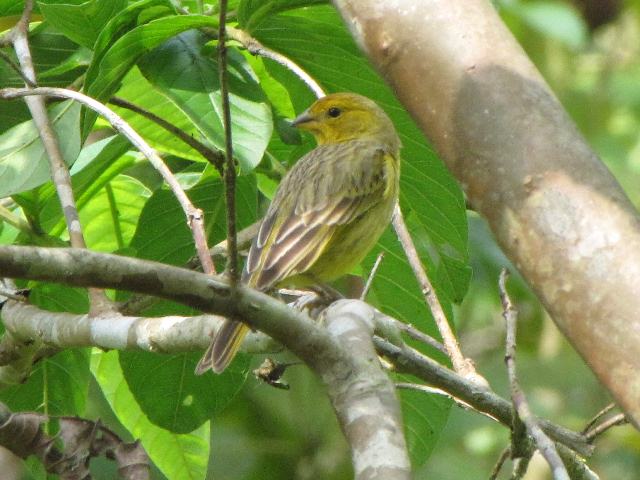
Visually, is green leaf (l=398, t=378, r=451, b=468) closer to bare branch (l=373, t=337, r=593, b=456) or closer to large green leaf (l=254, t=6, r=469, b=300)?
large green leaf (l=254, t=6, r=469, b=300)

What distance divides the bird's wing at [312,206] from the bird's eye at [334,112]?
153 millimetres

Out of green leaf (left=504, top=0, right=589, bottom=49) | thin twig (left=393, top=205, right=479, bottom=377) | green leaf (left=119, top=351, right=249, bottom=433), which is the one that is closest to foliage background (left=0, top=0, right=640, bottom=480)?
green leaf (left=119, top=351, right=249, bottom=433)

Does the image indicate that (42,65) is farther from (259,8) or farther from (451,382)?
(451,382)

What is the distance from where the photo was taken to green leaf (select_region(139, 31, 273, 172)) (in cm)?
325

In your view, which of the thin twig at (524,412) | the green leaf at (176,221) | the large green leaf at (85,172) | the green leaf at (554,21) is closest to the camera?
the thin twig at (524,412)

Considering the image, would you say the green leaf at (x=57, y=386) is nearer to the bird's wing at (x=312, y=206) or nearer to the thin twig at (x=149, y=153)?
the bird's wing at (x=312, y=206)

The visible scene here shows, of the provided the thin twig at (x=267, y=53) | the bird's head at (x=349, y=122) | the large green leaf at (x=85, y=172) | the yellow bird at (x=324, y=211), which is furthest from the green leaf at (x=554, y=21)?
the large green leaf at (x=85, y=172)

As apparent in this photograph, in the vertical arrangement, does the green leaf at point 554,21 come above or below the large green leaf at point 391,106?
below

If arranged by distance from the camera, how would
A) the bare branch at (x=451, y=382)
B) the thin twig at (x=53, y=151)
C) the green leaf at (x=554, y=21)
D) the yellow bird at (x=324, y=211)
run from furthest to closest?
the green leaf at (x=554, y=21) < the yellow bird at (x=324, y=211) < the thin twig at (x=53, y=151) < the bare branch at (x=451, y=382)

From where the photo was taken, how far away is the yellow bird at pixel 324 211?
3.85 m

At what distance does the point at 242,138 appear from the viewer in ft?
10.6

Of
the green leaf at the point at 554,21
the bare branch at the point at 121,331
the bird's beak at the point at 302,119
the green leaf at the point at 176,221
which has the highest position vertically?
the bare branch at the point at 121,331

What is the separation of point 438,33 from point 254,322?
92 cm

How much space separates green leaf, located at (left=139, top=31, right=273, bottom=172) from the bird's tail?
613mm
